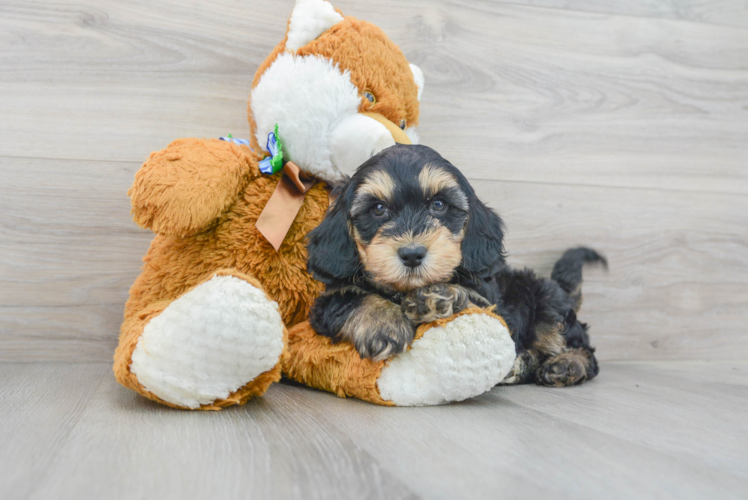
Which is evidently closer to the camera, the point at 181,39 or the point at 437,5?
the point at 181,39

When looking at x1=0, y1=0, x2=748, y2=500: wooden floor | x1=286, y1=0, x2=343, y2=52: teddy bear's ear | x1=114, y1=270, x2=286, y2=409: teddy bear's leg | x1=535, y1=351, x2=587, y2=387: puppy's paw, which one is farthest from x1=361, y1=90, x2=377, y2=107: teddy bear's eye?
x1=535, y1=351, x2=587, y2=387: puppy's paw

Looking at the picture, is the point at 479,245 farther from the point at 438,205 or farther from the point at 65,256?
the point at 65,256

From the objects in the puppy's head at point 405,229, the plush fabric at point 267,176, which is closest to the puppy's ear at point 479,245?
the puppy's head at point 405,229

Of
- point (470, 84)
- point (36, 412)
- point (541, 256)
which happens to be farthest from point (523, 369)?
point (36, 412)

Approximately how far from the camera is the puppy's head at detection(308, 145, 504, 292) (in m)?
1.30

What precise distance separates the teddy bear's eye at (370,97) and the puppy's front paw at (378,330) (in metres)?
0.64

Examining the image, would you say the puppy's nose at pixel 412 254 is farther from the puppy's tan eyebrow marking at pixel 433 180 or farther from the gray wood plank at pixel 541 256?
the gray wood plank at pixel 541 256

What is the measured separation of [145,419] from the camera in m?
1.20

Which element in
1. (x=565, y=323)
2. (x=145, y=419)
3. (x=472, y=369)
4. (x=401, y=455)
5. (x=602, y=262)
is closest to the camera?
(x=401, y=455)

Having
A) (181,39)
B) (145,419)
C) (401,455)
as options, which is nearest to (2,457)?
(145,419)

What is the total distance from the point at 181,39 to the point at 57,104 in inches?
19.6

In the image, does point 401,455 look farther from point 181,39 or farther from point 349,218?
point 181,39

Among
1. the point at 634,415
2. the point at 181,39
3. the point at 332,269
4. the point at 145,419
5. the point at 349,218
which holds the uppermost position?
the point at 181,39

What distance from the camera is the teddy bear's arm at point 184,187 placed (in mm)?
1393
